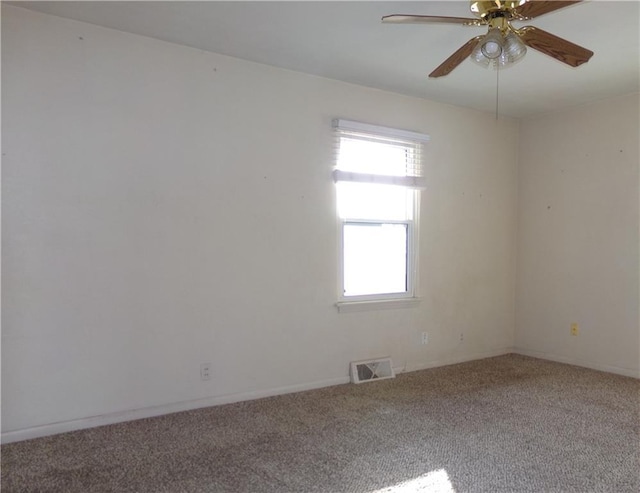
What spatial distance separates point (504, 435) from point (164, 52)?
10.7 feet

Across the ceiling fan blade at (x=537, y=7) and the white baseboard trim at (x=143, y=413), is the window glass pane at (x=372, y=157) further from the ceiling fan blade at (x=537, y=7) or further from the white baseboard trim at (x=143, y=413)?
the ceiling fan blade at (x=537, y=7)

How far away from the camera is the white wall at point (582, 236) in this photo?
4199 mm

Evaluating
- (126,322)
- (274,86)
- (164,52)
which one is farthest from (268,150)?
(126,322)

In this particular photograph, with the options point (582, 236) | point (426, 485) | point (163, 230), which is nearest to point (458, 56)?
point (163, 230)

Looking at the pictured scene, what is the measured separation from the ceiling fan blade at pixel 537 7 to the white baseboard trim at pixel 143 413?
2849mm

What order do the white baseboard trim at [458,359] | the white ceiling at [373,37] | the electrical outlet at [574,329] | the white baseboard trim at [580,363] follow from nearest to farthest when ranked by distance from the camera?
the white ceiling at [373,37], the white baseboard trim at [580,363], the white baseboard trim at [458,359], the electrical outlet at [574,329]

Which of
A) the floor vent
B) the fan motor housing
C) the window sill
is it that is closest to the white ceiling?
the fan motor housing

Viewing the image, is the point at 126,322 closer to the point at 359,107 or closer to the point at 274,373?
the point at 274,373

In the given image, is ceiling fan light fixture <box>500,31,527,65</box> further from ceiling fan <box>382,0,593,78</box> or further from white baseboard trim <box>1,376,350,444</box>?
white baseboard trim <box>1,376,350,444</box>

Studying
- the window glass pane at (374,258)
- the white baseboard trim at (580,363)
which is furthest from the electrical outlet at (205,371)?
the white baseboard trim at (580,363)

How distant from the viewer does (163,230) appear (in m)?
3.11

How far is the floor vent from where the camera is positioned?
3896 millimetres

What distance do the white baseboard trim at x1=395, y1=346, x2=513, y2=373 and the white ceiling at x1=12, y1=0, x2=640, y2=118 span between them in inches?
97.8

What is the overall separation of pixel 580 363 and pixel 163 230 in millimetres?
3989
